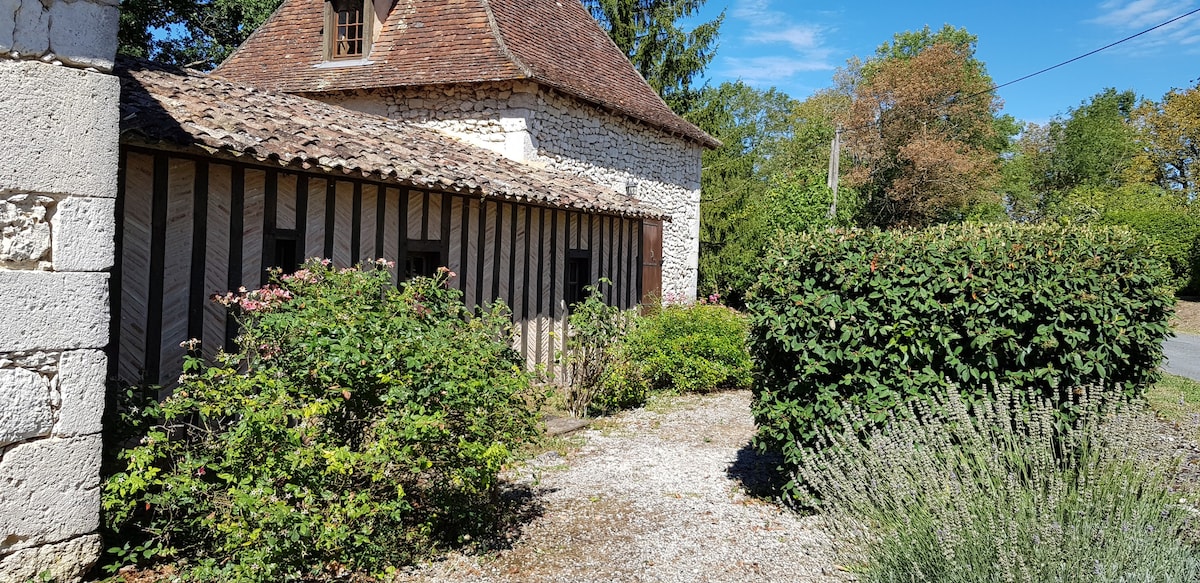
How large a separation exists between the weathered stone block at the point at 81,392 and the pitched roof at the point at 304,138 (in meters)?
1.48

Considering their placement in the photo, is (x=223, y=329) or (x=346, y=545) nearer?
(x=346, y=545)

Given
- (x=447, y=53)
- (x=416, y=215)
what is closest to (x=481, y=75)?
(x=447, y=53)

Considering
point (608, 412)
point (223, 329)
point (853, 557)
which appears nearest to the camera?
point (853, 557)

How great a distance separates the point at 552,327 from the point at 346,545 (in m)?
5.56

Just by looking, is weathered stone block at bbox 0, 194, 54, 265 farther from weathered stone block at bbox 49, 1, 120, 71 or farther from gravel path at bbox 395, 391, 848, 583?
gravel path at bbox 395, 391, 848, 583

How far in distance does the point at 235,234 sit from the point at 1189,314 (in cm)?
2474

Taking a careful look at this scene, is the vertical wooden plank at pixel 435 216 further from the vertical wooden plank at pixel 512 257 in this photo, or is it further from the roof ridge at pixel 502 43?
the roof ridge at pixel 502 43

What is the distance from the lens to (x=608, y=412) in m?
8.70

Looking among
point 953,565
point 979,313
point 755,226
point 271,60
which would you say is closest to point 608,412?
point 979,313

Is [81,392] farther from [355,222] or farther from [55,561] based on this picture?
[355,222]

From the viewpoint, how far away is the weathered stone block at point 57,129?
11.1 feet

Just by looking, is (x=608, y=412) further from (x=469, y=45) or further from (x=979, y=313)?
(x=469, y=45)

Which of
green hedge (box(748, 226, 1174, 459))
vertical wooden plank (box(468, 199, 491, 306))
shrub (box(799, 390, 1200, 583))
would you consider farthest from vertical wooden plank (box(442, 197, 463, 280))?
shrub (box(799, 390, 1200, 583))

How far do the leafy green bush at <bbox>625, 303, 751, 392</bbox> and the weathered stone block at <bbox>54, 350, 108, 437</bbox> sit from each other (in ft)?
22.1
